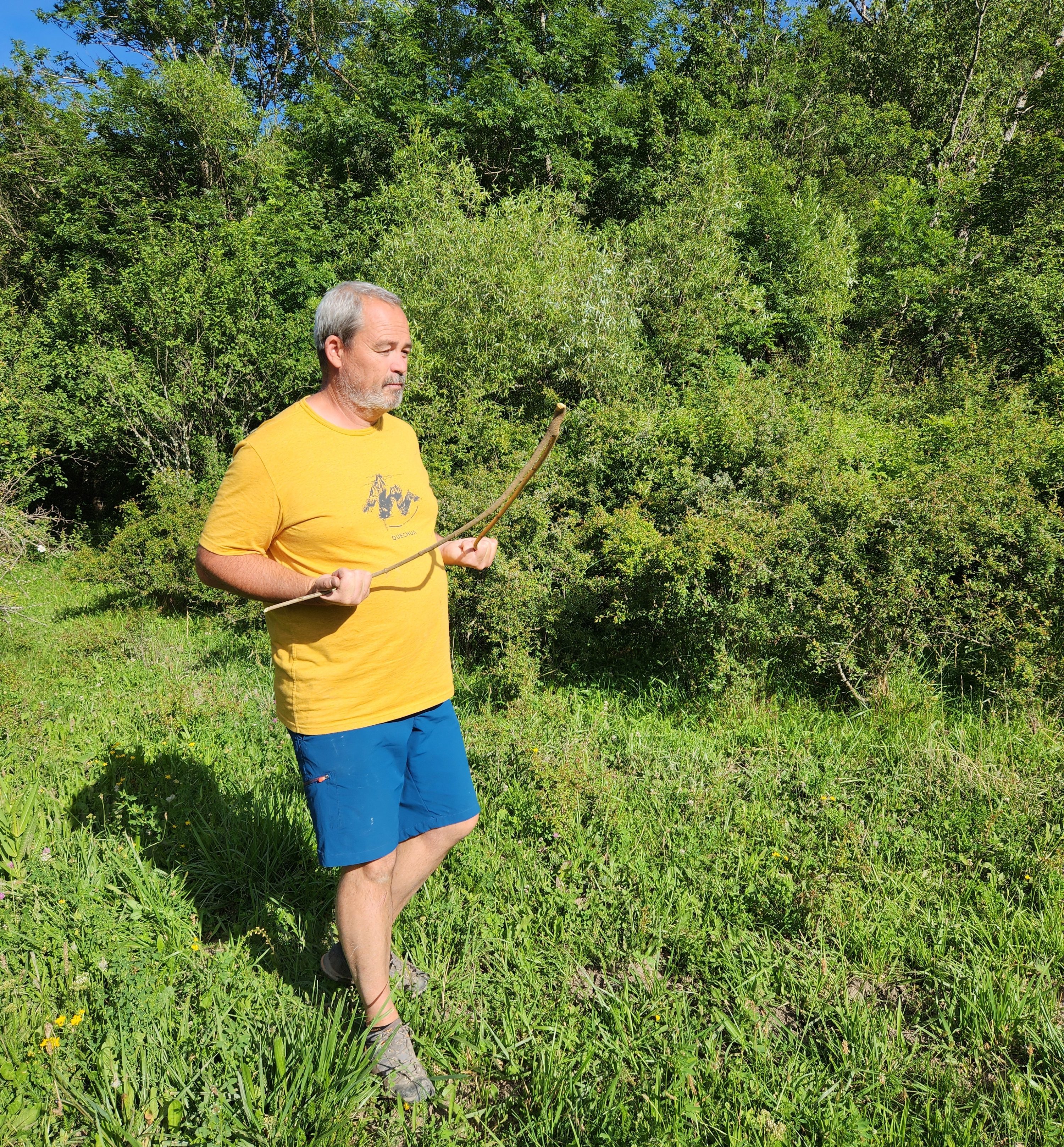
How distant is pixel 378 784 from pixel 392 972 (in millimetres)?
742

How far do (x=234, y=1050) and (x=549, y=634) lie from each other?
11.6 ft

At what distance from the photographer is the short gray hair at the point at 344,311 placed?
6.49 feet

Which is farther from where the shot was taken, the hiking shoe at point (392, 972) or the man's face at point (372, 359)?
the hiking shoe at point (392, 972)

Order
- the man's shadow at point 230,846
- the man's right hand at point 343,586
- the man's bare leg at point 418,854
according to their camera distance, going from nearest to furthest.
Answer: the man's right hand at point 343,586 → the man's bare leg at point 418,854 → the man's shadow at point 230,846

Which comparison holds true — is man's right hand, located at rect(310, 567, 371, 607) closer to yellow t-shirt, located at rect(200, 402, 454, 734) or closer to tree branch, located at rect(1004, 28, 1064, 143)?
yellow t-shirt, located at rect(200, 402, 454, 734)

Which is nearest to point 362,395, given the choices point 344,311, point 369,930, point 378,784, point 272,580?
point 344,311

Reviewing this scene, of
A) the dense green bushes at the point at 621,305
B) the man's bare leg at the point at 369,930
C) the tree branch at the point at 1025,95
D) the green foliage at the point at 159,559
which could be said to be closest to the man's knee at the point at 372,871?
the man's bare leg at the point at 369,930

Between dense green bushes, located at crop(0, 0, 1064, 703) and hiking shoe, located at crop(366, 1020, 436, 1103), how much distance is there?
269 centimetres

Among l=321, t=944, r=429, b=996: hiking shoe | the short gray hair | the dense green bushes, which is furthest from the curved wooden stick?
the dense green bushes

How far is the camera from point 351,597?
1.79 meters

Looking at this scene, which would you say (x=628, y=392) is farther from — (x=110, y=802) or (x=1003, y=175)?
(x=1003, y=175)

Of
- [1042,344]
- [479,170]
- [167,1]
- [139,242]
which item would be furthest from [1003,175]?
[167,1]

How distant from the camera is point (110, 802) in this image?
3322 millimetres

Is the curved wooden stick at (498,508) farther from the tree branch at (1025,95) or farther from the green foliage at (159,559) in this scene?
the tree branch at (1025,95)
